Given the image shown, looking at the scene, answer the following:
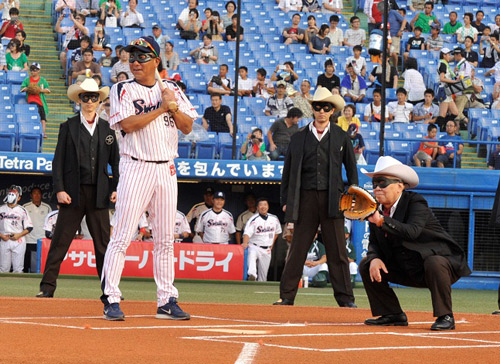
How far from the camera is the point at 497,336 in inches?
259

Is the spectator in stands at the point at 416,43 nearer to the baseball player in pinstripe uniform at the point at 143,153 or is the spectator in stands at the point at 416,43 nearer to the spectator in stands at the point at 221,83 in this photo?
the spectator in stands at the point at 221,83

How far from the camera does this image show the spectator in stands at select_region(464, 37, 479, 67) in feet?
68.6

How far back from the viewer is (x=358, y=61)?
766 inches

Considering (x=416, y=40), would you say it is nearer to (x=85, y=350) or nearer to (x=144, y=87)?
(x=144, y=87)

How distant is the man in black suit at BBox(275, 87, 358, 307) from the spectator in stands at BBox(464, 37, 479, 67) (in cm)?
1221

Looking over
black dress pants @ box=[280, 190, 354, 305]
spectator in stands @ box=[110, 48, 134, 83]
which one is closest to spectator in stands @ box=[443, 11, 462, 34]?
spectator in stands @ box=[110, 48, 134, 83]

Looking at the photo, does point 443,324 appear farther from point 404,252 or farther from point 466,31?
point 466,31

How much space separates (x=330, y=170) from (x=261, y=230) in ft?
19.8

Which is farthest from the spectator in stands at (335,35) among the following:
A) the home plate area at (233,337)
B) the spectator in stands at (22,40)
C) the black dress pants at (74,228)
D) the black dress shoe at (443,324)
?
the black dress shoe at (443,324)

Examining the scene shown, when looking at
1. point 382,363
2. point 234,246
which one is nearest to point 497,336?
point 382,363

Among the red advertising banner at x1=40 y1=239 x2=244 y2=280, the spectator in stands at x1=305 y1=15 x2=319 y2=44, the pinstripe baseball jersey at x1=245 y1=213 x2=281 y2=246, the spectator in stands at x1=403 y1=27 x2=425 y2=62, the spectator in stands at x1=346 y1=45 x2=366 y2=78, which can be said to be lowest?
the red advertising banner at x1=40 y1=239 x2=244 y2=280

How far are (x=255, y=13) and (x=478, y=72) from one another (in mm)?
5064

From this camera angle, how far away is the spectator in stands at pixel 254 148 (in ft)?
50.2

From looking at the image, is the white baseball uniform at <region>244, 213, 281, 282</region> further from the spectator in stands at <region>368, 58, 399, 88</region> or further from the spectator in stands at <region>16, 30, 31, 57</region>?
the spectator in stands at <region>16, 30, 31, 57</region>
